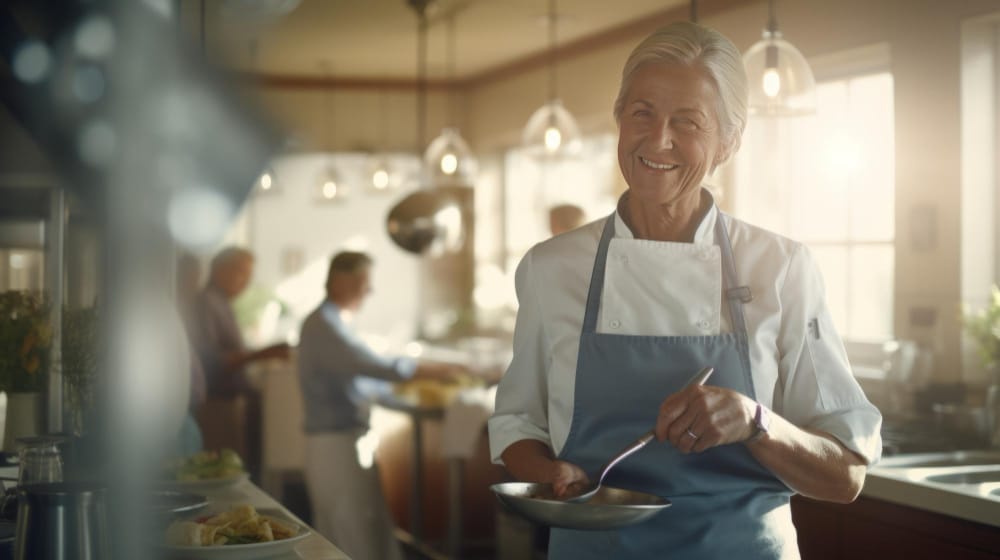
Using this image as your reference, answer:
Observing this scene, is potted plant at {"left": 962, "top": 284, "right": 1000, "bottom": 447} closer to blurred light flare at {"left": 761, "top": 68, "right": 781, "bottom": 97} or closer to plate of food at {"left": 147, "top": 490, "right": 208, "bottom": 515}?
blurred light flare at {"left": 761, "top": 68, "right": 781, "bottom": 97}

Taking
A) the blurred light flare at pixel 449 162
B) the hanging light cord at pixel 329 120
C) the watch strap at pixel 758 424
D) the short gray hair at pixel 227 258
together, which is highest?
the hanging light cord at pixel 329 120

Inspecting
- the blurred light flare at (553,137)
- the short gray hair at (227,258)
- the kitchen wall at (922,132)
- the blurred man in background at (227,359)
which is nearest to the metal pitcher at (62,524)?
the kitchen wall at (922,132)

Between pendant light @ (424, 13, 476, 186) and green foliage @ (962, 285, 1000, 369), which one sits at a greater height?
pendant light @ (424, 13, 476, 186)

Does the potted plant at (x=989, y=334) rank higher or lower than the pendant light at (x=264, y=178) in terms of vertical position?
lower

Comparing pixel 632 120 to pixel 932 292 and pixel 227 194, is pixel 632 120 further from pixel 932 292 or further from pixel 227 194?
pixel 227 194

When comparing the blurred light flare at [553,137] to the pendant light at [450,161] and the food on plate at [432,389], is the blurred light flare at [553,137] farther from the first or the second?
the food on plate at [432,389]

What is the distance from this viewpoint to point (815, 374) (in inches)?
65.8

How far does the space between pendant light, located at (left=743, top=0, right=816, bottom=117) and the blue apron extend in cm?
144

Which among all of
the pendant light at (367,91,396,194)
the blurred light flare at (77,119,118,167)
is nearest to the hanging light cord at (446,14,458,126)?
the pendant light at (367,91,396,194)

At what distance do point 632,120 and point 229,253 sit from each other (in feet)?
16.5

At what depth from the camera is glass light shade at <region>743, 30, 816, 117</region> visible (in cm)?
305

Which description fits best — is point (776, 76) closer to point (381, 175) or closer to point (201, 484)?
point (201, 484)

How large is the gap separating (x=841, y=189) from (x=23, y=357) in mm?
3602

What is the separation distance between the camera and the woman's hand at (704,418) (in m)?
1.45
